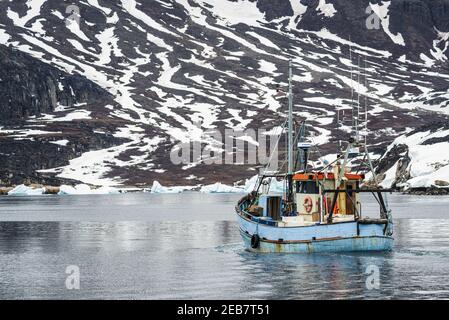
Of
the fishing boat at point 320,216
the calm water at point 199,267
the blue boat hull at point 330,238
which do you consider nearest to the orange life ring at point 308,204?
the fishing boat at point 320,216

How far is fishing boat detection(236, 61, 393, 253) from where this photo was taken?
52.9m

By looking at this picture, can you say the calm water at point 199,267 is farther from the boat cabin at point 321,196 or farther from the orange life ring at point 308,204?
the orange life ring at point 308,204

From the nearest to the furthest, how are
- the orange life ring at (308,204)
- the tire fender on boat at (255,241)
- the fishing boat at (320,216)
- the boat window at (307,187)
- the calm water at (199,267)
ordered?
the calm water at (199,267), the fishing boat at (320,216), the orange life ring at (308,204), the boat window at (307,187), the tire fender on boat at (255,241)

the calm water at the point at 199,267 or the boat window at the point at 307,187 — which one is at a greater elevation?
the boat window at the point at 307,187

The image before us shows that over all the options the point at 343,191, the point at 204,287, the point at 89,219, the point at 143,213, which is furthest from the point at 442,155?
the point at 204,287

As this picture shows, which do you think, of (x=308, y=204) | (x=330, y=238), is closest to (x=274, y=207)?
(x=308, y=204)

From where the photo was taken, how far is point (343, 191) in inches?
2085

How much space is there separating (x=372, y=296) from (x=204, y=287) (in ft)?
30.9

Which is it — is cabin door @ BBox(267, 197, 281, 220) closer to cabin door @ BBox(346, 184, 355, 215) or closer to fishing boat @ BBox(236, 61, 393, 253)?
fishing boat @ BBox(236, 61, 393, 253)

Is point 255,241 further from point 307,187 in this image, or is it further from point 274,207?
point 307,187

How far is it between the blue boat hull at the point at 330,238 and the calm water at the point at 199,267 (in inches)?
30.3

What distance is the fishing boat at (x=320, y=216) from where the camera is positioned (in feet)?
173

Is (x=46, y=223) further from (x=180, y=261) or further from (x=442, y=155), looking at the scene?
(x=442, y=155)

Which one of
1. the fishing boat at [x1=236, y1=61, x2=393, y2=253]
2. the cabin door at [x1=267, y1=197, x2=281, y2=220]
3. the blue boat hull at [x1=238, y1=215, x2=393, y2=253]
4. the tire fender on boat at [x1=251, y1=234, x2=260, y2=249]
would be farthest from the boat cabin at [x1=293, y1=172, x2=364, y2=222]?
the tire fender on boat at [x1=251, y1=234, x2=260, y2=249]
